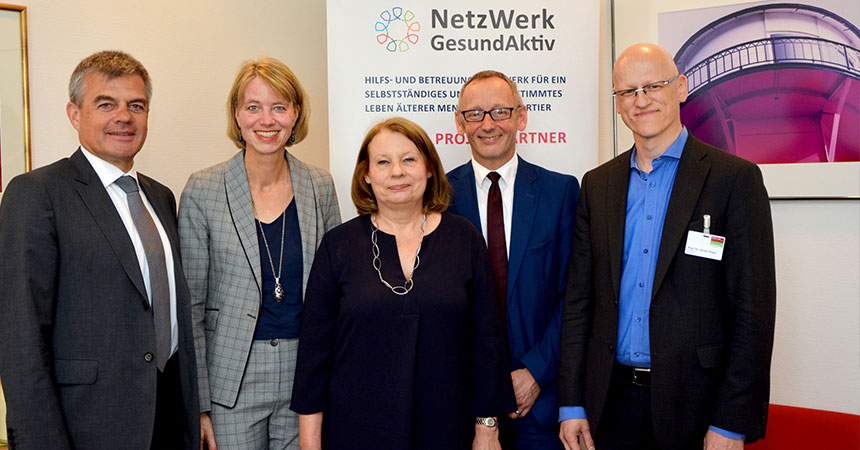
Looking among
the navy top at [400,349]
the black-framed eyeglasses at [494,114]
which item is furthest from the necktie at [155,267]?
the black-framed eyeglasses at [494,114]

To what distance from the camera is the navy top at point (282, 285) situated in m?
2.29

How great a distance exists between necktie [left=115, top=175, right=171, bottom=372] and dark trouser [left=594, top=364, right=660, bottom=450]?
1434mm

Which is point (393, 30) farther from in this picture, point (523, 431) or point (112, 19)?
point (523, 431)

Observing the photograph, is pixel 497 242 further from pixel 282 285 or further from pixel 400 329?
pixel 282 285

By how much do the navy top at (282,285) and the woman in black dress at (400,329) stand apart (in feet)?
0.63

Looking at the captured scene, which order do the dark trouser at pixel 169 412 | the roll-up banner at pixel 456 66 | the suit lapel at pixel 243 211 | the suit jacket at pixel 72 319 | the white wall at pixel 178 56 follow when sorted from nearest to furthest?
1. the suit jacket at pixel 72 319
2. the dark trouser at pixel 169 412
3. the suit lapel at pixel 243 211
4. the white wall at pixel 178 56
5. the roll-up banner at pixel 456 66

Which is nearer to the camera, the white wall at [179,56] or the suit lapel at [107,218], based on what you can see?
the suit lapel at [107,218]

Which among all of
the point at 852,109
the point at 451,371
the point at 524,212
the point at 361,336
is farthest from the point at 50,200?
the point at 852,109

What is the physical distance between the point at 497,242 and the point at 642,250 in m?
0.57

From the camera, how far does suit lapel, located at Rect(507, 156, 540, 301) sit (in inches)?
95.7

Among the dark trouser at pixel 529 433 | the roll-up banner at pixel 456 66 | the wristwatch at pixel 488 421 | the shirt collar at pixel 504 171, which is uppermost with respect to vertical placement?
the roll-up banner at pixel 456 66

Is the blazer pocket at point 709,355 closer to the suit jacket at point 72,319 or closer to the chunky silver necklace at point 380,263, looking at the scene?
the chunky silver necklace at point 380,263

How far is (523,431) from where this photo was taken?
7.97ft

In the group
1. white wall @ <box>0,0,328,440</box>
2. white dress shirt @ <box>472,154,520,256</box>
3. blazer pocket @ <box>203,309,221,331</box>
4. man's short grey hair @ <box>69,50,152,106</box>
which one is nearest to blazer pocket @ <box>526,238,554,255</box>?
white dress shirt @ <box>472,154,520,256</box>
